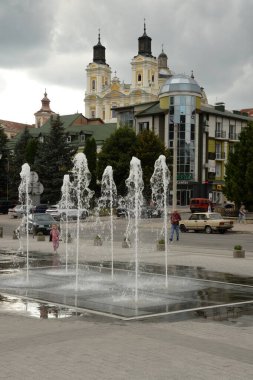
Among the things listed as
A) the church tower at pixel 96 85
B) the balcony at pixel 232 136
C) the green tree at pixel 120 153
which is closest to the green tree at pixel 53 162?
the green tree at pixel 120 153

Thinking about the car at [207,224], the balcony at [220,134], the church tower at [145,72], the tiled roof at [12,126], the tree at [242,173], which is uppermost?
the church tower at [145,72]

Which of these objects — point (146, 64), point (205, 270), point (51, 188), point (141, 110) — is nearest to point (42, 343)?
point (205, 270)

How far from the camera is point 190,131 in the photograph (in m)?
76.2

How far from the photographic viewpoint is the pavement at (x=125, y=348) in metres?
6.95

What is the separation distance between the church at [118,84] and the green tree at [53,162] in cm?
5527

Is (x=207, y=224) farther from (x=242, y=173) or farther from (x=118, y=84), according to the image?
(x=118, y=84)

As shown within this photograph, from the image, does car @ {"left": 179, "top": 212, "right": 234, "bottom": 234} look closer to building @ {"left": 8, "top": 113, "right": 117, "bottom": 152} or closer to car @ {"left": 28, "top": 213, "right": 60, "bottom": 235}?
car @ {"left": 28, "top": 213, "right": 60, "bottom": 235}

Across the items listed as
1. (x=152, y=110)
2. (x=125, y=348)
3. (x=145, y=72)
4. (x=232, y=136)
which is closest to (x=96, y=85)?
(x=145, y=72)

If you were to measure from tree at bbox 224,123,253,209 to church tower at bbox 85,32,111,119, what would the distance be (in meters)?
88.1

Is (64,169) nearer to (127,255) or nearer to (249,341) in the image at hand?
(127,255)

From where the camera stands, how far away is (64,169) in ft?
217

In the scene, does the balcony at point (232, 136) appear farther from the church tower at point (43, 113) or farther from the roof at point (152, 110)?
the church tower at point (43, 113)

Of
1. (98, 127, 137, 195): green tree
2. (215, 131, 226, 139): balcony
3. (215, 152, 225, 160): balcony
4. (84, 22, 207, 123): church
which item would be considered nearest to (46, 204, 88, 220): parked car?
(98, 127, 137, 195): green tree

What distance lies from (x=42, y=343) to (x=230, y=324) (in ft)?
11.5
